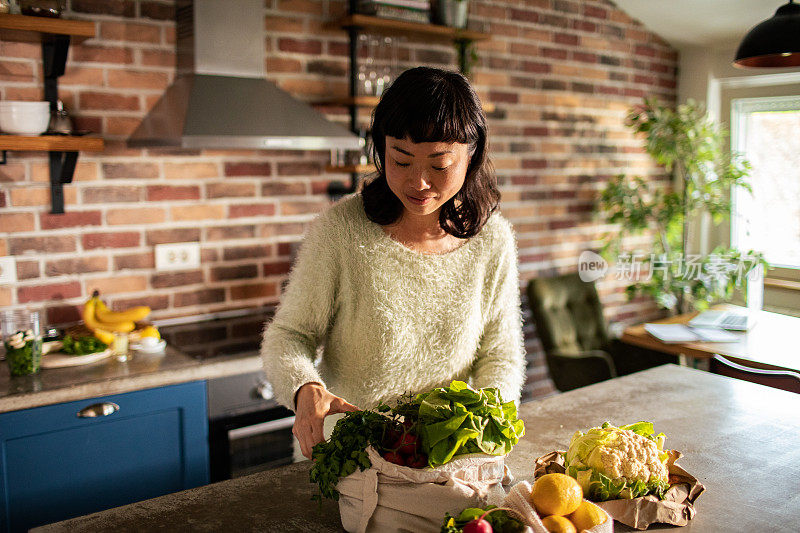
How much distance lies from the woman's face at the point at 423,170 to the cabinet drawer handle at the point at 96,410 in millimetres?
1233

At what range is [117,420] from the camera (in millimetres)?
2150

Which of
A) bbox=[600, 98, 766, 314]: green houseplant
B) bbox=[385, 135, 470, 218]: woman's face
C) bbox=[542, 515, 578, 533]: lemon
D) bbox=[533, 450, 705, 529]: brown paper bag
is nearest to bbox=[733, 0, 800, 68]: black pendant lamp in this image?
bbox=[600, 98, 766, 314]: green houseplant

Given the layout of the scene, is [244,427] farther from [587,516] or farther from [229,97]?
[587,516]

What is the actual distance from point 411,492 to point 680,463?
2.31ft

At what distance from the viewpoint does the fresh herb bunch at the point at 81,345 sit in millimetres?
2285

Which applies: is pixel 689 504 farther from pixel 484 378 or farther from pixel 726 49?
pixel 726 49

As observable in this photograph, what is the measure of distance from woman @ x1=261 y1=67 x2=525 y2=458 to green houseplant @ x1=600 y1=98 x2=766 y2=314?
8.14 feet

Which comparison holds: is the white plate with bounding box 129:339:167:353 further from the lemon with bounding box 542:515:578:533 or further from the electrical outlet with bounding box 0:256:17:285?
the lemon with bounding box 542:515:578:533

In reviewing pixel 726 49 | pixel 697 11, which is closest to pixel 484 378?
pixel 697 11

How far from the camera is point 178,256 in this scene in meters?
2.77

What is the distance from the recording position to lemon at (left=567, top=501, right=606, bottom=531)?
111 centimetres

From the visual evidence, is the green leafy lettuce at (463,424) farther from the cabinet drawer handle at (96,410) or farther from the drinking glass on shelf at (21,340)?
the drinking glass on shelf at (21,340)

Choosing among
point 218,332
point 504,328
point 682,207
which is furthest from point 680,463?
point 682,207

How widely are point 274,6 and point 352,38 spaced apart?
34 centimetres
